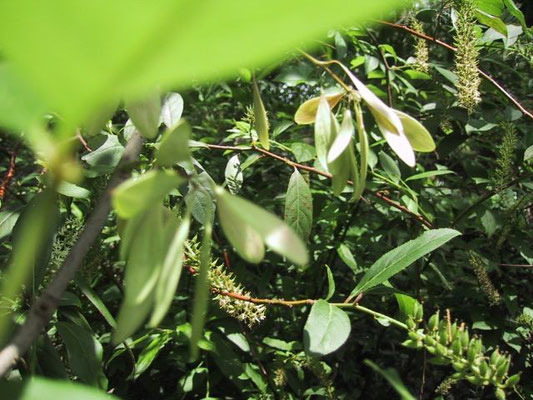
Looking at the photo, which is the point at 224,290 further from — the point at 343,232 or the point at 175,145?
the point at 343,232

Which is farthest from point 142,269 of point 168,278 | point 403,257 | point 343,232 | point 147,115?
point 343,232

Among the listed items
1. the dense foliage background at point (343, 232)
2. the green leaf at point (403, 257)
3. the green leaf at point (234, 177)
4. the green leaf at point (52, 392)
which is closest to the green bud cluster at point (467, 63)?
the dense foliage background at point (343, 232)

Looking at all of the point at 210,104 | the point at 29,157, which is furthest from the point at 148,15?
the point at 29,157

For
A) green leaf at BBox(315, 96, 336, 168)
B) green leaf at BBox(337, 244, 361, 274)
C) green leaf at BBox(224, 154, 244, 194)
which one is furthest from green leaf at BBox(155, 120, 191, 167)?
green leaf at BBox(337, 244, 361, 274)

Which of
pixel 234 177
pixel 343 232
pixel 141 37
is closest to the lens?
pixel 141 37

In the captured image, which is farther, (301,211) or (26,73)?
(301,211)

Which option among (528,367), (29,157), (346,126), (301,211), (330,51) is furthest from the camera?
(29,157)

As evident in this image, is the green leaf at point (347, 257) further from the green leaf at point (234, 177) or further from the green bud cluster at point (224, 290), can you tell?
the green bud cluster at point (224, 290)

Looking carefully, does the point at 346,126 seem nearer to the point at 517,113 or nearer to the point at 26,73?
the point at 26,73
